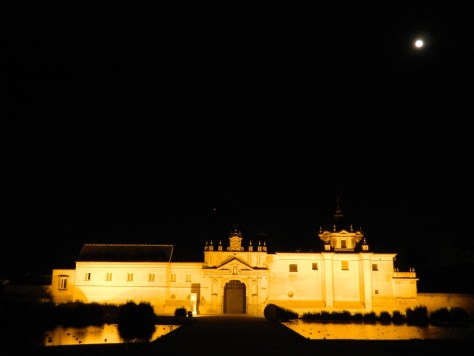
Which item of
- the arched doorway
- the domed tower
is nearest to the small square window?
the domed tower

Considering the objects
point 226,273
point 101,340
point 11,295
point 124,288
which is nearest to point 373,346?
point 101,340

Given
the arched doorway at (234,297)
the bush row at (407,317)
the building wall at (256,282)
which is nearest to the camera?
the bush row at (407,317)

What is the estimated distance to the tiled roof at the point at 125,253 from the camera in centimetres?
5556

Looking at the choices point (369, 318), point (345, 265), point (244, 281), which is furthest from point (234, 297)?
point (369, 318)

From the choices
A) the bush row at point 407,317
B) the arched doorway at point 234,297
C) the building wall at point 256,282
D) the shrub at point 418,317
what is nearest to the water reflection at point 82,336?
the bush row at point 407,317

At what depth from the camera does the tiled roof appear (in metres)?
55.6

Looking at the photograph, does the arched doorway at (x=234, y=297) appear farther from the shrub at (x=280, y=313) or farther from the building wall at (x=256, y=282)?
the shrub at (x=280, y=313)

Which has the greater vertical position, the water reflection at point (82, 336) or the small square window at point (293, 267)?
the small square window at point (293, 267)

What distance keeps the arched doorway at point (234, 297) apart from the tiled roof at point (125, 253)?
7.43 m

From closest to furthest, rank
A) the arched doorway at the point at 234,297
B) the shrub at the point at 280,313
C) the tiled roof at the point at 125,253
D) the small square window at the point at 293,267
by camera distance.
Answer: the shrub at the point at 280,313 < the arched doorway at the point at 234,297 < the small square window at the point at 293,267 < the tiled roof at the point at 125,253

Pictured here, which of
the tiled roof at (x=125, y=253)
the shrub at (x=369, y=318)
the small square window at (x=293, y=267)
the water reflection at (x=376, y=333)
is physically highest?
the tiled roof at (x=125, y=253)

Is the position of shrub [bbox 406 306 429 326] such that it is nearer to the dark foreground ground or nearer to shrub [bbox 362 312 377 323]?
shrub [bbox 362 312 377 323]

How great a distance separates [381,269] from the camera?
54344 millimetres

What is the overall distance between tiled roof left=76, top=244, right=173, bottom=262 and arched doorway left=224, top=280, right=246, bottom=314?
7.43 meters
